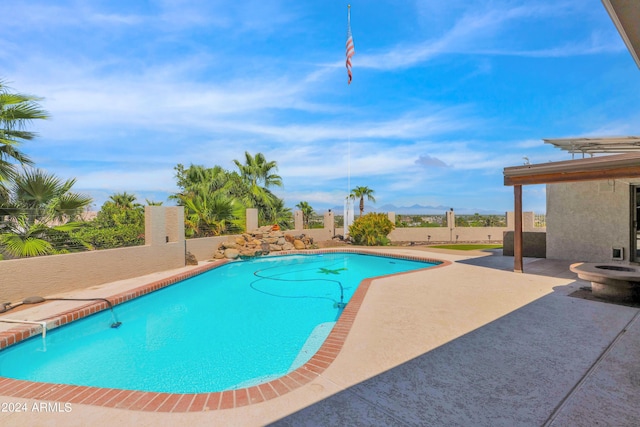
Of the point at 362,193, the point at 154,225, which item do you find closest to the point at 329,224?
the point at 362,193

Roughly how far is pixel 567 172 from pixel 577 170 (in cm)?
23

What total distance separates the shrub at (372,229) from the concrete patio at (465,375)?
454 inches

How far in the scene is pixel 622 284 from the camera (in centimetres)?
504

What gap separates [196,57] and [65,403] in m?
12.7

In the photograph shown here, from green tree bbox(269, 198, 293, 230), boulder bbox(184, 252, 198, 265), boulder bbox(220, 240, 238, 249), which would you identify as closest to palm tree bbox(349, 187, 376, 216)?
green tree bbox(269, 198, 293, 230)

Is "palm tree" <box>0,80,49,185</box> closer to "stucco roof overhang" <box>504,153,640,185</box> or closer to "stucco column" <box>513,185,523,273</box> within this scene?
"stucco roof overhang" <box>504,153,640,185</box>

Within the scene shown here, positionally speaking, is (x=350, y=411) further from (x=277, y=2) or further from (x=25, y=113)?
(x=277, y=2)

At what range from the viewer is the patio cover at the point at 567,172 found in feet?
19.8

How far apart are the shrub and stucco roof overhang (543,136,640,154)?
8.68 m

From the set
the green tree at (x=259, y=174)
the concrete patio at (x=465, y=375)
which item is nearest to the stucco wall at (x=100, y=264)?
the concrete patio at (x=465, y=375)

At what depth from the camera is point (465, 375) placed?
9.02 feet

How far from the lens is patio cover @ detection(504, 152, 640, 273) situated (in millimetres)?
6027

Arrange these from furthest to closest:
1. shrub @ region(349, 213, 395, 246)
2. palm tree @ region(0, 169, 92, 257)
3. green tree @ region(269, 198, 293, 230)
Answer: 1. green tree @ region(269, 198, 293, 230)
2. shrub @ region(349, 213, 395, 246)
3. palm tree @ region(0, 169, 92, 257)

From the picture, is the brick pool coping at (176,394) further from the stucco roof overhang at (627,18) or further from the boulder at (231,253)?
the boulder at (231,253)
